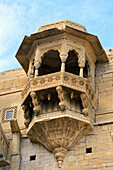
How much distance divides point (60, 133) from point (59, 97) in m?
1.10

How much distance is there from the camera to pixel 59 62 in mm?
14961

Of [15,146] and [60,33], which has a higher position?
[60,33]

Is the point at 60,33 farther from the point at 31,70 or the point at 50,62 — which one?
the point at 31,70

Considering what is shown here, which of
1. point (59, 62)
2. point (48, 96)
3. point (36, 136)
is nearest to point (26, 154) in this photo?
point (36, 136)

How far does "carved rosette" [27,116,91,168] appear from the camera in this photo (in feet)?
42.1

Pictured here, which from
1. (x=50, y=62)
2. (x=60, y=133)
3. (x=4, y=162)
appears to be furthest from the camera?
(x=50, y=62)

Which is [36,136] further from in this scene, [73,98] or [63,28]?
[63,28]

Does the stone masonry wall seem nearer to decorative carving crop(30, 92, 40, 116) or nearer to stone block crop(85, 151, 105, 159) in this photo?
stone block crop(85, 151, 105, 159)

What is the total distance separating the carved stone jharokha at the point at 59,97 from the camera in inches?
507

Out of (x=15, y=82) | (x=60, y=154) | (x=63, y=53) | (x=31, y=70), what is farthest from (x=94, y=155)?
(x=15, y=82)

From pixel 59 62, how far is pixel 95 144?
3544 mm

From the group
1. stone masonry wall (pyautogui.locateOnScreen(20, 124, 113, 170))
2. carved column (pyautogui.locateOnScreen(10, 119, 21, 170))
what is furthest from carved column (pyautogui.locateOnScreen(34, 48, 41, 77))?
stone masonry wall (pyautogui.locateOnScreen(20, 124, 113, 170))

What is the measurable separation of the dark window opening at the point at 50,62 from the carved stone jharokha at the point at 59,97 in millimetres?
360

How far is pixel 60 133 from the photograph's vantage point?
12906 mm
